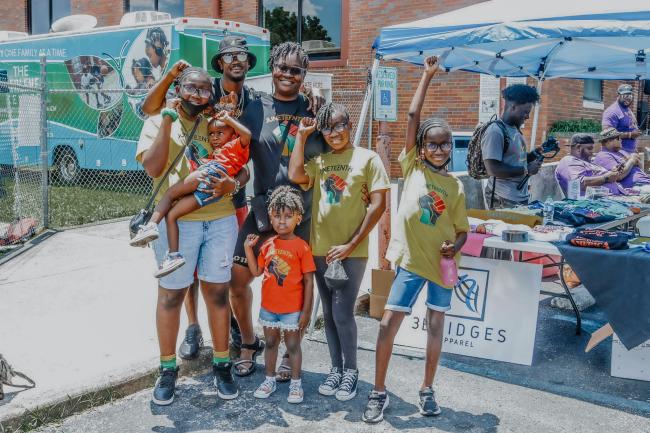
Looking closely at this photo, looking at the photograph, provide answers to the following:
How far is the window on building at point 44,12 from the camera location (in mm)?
20172

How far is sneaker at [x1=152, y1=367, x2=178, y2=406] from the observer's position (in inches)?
152

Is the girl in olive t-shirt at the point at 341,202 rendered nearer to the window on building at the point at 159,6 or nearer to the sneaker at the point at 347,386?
the sneaker at the point at 347,386

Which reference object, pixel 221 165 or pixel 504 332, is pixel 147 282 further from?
pixel 504 332

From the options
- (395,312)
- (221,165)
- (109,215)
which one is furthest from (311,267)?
(109,215)

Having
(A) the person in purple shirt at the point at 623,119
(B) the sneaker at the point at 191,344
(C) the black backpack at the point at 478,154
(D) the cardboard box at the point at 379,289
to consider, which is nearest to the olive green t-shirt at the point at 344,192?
(B) the sneaker at the point at 191,344

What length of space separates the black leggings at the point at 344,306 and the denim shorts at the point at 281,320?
0.21 metres

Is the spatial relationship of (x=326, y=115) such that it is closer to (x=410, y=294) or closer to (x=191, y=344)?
(x=410, y=294)

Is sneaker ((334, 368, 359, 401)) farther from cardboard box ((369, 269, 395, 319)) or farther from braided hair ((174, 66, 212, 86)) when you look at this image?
braided hair ((174, 66, 212, 86))

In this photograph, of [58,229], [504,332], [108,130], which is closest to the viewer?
[504,332]

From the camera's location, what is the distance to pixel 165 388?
388 centimetres

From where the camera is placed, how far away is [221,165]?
3699 millimetres

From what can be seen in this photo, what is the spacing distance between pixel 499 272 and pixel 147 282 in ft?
11.4

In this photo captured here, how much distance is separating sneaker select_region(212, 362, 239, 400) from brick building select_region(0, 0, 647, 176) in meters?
9.60

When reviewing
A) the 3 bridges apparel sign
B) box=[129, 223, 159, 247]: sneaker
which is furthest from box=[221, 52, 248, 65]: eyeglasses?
the 3 bridges apparel sign
